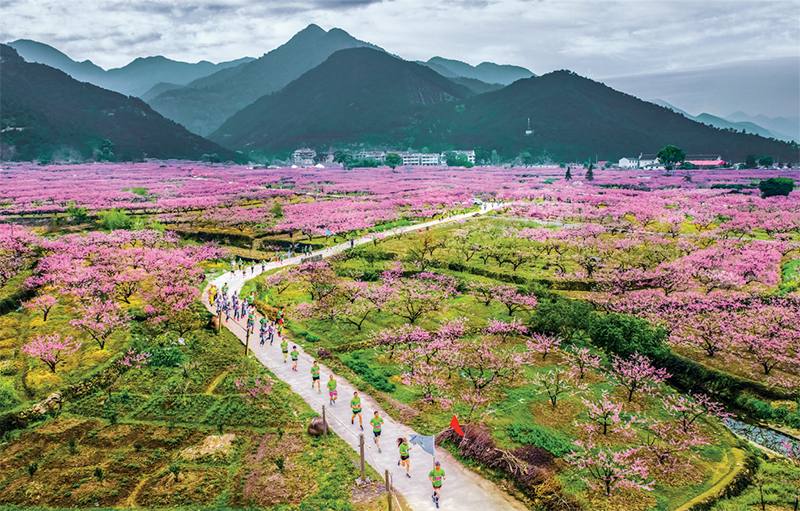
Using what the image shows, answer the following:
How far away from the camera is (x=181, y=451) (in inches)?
861

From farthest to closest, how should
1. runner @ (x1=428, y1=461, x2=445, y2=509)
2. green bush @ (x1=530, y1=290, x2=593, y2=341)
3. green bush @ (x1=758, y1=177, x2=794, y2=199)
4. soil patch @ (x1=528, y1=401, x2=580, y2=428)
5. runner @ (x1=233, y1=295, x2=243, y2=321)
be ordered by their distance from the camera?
green bush @ (x1=758, y1=177, x2=794, y2=199) → runner @ (x1=233, y1=295, x2=243, y2=321) → green bush @ (x1=530, y1=290, x2=593, y2=341) → soil patch @ (x1=528, y1=401, x2=580, y2=428) → runner @ (x1=428, y1=461, x2=445, y2=509)

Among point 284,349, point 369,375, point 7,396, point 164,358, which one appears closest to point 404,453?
point 369,375

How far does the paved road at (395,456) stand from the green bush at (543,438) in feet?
11.9

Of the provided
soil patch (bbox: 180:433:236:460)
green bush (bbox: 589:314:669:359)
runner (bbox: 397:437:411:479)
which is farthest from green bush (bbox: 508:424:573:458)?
soil patch (bbox: 180:433:236:460)

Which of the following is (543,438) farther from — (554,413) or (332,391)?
(332,391)

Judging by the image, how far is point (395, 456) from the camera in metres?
21.1

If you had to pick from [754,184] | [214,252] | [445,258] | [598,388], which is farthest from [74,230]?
[754,184]

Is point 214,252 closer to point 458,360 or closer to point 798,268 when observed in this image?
point 458,360

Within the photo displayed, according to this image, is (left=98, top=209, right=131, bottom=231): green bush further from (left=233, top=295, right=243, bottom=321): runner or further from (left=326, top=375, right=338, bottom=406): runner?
(left=326, top=375, right=338, bottom=406): runner

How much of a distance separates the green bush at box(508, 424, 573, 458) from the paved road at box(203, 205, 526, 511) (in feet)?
11.9

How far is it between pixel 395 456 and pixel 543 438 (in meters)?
7.12

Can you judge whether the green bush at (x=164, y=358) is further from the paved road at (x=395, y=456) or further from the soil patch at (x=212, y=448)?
the soil patch at (x=212, y=448)

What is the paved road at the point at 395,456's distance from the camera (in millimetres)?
18641

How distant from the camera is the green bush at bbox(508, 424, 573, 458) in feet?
72.4
